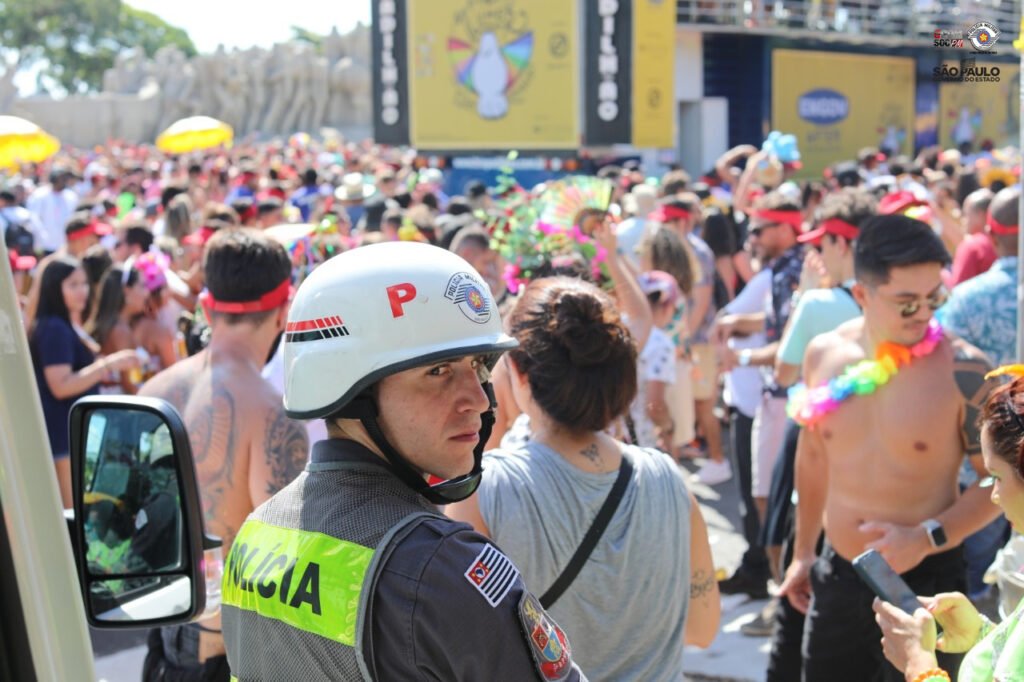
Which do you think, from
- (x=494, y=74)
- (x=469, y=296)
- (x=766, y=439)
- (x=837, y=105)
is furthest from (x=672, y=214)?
(x=837, y=105)

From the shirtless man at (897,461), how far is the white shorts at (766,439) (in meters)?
1.75

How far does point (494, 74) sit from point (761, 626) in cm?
1299

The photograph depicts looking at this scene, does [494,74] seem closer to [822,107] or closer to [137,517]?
[822,107]

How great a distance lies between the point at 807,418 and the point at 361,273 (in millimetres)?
2300

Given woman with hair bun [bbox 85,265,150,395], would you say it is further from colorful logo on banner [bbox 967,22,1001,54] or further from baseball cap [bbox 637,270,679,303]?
colorful logo on banner [bbox 967,22,1001,54]

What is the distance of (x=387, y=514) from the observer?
1.58 meters

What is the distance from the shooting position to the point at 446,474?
176cm

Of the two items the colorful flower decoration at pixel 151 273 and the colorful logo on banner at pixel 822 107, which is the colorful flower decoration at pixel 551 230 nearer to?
the colorful flower decoration at pixel 151 273

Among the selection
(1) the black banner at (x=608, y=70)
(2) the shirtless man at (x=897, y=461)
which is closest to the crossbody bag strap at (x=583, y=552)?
(2) the shirtless man at (x=897, y=461)

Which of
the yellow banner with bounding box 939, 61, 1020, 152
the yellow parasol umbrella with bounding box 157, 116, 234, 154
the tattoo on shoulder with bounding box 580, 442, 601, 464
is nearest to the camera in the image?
the tattoo on shoulder with bounding box 580, 442, 601, 464

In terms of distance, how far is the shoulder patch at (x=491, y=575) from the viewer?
4.88ft

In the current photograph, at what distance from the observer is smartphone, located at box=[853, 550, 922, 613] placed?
2.53 m

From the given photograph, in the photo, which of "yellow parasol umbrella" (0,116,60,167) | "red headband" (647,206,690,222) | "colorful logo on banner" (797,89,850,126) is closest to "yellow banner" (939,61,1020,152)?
"colorful logo on banner" (797,89,850,126)

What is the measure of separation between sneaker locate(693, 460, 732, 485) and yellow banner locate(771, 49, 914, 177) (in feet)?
58.6
